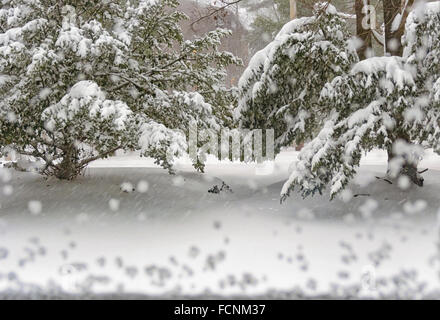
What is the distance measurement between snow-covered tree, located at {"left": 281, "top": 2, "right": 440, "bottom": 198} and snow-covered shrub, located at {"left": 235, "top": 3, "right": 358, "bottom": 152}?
51 centimetres

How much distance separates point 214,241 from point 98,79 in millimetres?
3848

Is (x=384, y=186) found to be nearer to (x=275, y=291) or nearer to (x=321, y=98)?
(x=321, y=98)

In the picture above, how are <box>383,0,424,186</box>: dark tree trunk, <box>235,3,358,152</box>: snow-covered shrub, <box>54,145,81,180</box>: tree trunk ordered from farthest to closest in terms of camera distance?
1. <box>54,145,81,180</box>: tree trunk
2. <box>383,0,424,186</box>: dark tree trunk
3. <box>235,3,358,152</box>: snow-covered shrub

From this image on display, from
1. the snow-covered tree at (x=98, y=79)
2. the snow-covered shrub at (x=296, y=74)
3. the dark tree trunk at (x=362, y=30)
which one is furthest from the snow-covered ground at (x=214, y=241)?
the dark tree trunk at (x=362, y=30)

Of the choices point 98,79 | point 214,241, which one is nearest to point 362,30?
point 98,79

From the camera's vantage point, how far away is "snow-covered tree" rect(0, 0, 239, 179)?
6.77 m

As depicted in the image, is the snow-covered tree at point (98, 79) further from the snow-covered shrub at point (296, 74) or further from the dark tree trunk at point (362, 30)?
the dark tree trunk at point (362, 30)

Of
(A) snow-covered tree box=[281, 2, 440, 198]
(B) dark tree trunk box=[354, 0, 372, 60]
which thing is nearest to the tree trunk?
(A) snow-covered tree box=[281, 2, 440, 198]

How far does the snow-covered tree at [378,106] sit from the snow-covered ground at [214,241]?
0.88 m

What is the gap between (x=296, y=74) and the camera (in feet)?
24.4

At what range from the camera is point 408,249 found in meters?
5.89

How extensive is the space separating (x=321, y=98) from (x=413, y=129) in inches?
55.9

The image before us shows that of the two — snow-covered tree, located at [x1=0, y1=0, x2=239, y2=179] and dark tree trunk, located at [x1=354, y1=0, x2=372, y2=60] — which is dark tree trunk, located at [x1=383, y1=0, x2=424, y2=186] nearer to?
dark tree trunk, located at [x1=354, y1=0, x2=372, y2=60]

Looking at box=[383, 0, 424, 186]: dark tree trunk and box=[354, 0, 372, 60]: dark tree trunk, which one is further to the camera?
box=[354, 0, 372, 60]: dark tree trunk
